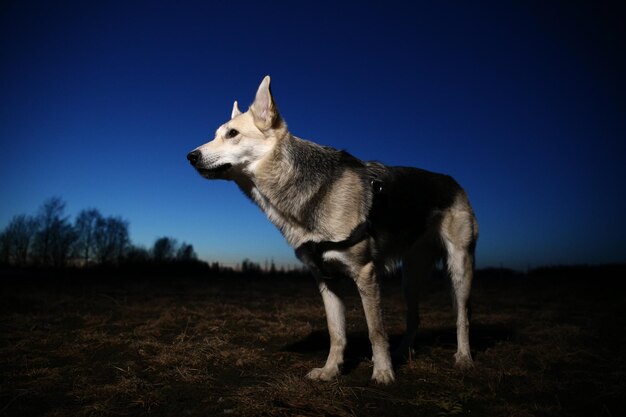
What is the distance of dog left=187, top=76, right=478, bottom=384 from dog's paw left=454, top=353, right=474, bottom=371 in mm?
13

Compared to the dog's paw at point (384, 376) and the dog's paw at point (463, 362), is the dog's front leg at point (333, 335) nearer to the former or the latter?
the dog's paw at point (384, 376)

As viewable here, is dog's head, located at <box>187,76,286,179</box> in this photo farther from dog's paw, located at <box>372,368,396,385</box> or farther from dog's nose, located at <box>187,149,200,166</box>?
dog's paw, located at <box>372,368,396,385</box>

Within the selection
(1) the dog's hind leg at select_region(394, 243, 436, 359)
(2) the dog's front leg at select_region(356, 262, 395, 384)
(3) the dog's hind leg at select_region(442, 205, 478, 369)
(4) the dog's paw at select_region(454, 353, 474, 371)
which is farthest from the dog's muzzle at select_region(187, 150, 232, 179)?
(4) the dog's paw at select_region(454, 353, 474, 371)

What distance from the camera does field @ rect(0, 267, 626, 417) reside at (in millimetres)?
3424

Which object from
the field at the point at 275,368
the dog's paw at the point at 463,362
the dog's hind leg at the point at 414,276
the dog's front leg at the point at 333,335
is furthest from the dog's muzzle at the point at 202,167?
the dog's paw at the point at 463,362

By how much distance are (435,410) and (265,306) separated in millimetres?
8105

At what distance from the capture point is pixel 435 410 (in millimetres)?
3387

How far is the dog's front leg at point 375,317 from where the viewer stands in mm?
4145

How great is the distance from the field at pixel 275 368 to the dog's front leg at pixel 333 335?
0.24 metres

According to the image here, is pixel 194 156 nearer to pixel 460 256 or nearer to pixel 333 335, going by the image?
pixel 333 335

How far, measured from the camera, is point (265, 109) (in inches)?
171

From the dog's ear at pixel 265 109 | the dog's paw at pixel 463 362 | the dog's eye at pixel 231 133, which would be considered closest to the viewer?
the dog's ear at pixel 265 109

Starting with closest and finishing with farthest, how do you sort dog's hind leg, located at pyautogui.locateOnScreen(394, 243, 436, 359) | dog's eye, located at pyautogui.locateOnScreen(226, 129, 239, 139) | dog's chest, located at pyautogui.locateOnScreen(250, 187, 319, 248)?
dog's chest, located at pyautogui.locateOnScreen(250, 187, 319, 248)
dog's eye, located at pyautogui.locateOnScreen(226, 129, 239, 139)
dog's hind leg, located at pyautogui.locateOnScreen(394, 243, 436, 359)

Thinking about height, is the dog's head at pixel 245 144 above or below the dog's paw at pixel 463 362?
above
